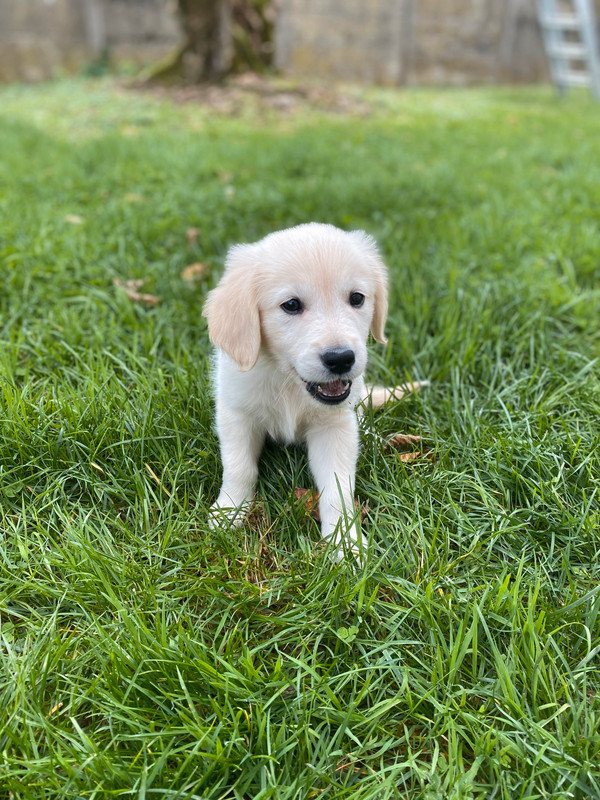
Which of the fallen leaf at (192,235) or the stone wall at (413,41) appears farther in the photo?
the stone wall at (413,41)

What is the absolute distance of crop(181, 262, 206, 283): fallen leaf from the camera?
344 centimetres

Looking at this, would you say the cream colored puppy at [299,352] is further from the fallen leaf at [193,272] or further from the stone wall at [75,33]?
the stone wall at [75,33]

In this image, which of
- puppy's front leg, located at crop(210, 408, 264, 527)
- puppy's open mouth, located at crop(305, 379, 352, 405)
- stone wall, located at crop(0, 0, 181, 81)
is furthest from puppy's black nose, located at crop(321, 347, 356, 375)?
stone wall, located at crop(0, 0, 181, 81)

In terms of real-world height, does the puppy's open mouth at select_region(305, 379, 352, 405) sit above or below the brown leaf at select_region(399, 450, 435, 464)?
above

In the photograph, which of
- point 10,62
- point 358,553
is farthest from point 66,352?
point 10,62

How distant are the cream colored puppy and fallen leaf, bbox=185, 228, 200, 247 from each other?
1877 mm

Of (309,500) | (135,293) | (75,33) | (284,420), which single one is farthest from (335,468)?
(75,33)

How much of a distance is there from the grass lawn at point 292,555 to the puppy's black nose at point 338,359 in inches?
17.4

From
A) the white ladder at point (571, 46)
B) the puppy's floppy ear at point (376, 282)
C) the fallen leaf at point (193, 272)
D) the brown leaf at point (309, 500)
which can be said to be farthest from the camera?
the white ladder at point (571, 46)

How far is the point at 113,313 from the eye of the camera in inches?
119

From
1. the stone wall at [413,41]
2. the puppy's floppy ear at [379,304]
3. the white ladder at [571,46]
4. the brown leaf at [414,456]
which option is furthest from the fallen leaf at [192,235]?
the white ladder at [571,46]

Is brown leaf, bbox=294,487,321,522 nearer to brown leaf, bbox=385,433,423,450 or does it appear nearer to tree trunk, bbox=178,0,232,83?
brown leaf, bbox=385,433,423,450

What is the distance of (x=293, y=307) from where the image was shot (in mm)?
1931

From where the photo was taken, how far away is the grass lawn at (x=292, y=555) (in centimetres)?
133
